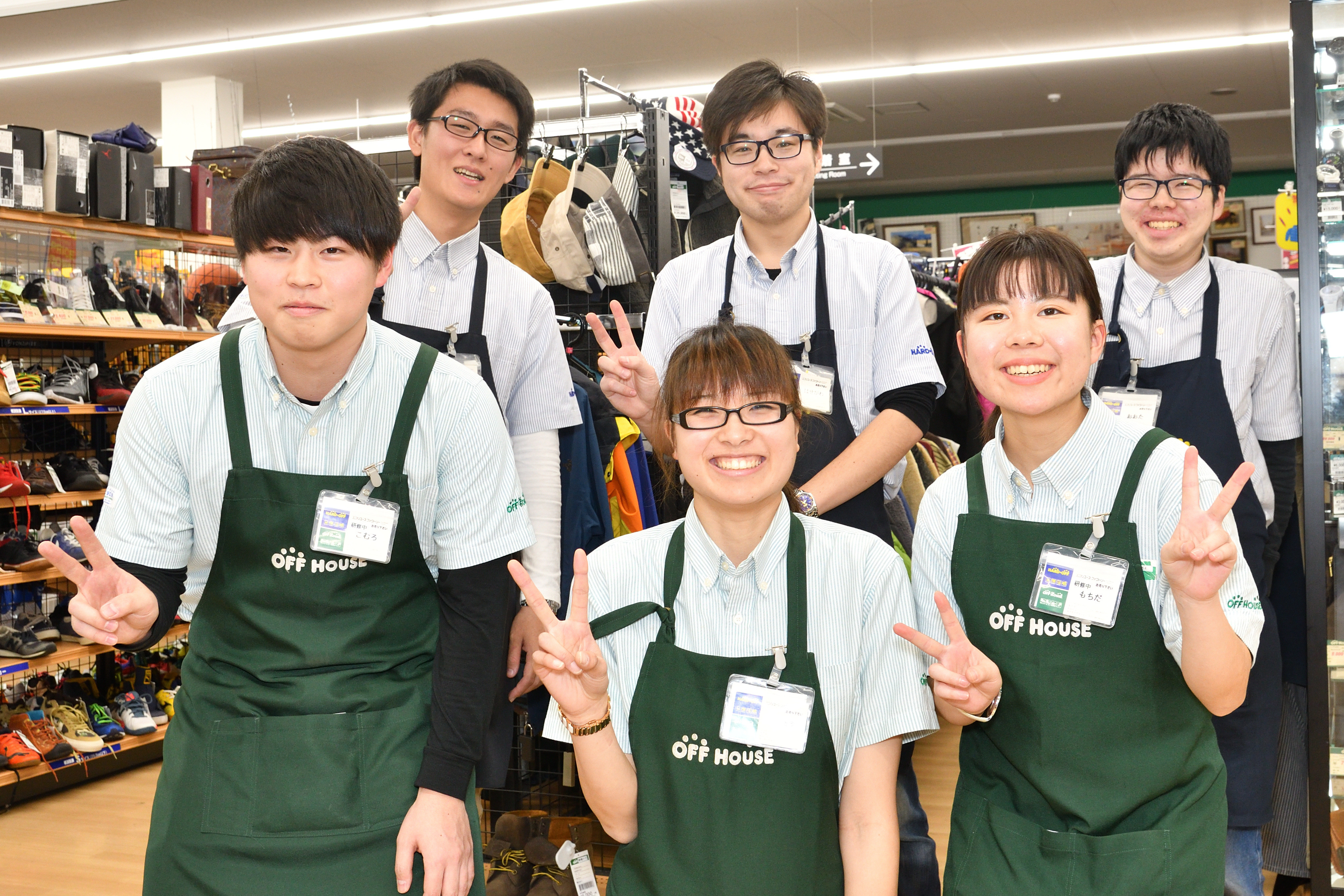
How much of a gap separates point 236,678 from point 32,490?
388 centimetres

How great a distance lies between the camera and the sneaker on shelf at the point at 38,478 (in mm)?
4867

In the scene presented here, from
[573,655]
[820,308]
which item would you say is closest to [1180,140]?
[820,308]

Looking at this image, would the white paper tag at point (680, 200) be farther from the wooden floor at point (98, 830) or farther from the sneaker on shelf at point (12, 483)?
the sneaker on shelf at point (12, 483)

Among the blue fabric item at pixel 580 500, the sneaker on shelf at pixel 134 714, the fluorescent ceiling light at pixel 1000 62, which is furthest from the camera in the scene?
the fluorescent ceiling light at pixel 1000 62

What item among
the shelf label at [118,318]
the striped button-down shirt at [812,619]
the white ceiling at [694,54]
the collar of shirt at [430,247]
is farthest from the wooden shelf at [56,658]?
the white ceiling at [694,54]

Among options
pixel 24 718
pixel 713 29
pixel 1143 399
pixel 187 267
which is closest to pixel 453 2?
pixel 713 29

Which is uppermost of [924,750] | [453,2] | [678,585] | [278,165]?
[453,2]

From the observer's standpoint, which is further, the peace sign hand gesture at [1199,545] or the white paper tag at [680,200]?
the white paper tag at [680,200]

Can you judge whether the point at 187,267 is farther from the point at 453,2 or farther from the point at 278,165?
the point at 278,165

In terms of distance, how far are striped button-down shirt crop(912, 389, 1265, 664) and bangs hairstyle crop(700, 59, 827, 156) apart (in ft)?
2.90

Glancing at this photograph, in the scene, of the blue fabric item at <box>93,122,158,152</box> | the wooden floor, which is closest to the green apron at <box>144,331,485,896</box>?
the wooden floor

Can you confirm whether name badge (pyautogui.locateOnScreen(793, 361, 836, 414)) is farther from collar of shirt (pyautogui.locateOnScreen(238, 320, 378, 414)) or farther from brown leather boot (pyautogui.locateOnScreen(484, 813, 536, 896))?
brown leather boot (pyautogui.locateOnScreen(484, 813, 536, 896))

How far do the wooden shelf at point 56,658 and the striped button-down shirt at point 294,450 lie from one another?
2869mm

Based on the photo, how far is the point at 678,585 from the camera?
5.90ft
